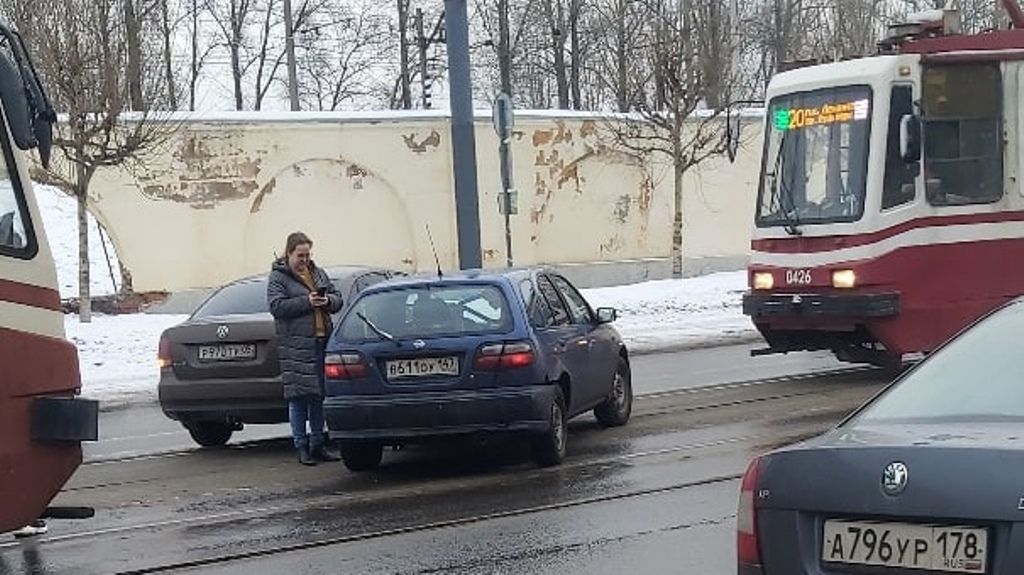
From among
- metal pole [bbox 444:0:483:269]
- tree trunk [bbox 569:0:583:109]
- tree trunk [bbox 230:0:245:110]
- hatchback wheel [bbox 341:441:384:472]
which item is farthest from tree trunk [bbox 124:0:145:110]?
tree trunk [bbox 230:0:245:110]

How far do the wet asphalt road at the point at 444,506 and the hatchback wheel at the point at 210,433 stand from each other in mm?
193

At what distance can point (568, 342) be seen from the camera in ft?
39.9

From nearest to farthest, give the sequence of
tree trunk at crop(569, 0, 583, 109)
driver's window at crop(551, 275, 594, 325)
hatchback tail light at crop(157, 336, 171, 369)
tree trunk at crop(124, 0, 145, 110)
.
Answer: driver's window at crop(551, 275, 594, 325), hatchback tail light at crop(157, 336, 171, 369), tree trunk at crop(124, 0, 145, 110), tree trunk at crop(569, 0, 583, 109)

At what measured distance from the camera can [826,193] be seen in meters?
15.7

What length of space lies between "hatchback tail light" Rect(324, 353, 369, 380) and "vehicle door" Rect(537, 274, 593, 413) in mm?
1291

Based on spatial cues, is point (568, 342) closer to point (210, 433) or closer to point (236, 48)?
point (210, 433)

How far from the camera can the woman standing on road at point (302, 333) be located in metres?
12.2

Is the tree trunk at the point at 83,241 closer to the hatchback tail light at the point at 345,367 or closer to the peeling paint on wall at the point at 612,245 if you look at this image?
the peeling paint on wall at the point at 612,245

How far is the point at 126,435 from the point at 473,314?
518 cm

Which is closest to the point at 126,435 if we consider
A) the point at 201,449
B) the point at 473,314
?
the point at 201,449

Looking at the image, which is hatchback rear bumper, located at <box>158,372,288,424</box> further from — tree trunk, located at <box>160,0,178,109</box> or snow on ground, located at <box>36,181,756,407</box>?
tree trunk, located at <box>160,0,178,109</box>

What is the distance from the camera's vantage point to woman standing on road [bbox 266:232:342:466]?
40.1 feet

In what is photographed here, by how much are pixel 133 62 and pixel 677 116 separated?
37.0 feet

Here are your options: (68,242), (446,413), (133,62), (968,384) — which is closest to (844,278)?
(446,413)
